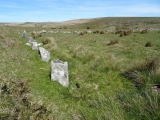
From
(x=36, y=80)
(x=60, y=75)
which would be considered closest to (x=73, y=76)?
(x=60, y=75)

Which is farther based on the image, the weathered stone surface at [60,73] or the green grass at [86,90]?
the weathered stone surface at [60,73]

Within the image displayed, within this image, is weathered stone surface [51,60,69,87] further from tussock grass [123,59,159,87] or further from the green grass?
tussock grass [123,59,159,87]

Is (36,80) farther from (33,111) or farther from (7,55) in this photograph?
(7,55)

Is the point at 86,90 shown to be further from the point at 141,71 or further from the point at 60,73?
the point at 141,71

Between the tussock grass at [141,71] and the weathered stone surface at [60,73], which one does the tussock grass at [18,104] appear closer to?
the weathered stone surface at [60,73]

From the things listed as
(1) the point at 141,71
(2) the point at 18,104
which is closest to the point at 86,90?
(1) the point at 141,71

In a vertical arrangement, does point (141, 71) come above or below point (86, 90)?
above

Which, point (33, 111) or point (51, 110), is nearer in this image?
point (33, 111)

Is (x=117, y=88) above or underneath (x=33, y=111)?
underneath

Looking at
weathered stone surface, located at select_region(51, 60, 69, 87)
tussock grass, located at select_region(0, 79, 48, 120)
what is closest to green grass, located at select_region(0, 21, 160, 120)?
tussock grass, located at select_region(0, 79, 48, 120)

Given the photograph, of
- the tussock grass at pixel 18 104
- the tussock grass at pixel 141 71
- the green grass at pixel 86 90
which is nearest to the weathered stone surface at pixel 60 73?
the green grass at pixel 86 90


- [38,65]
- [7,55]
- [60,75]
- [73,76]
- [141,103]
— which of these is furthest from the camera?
[7,55]

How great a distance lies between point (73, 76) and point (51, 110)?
3.72 metres

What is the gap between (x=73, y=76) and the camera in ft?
33.4
